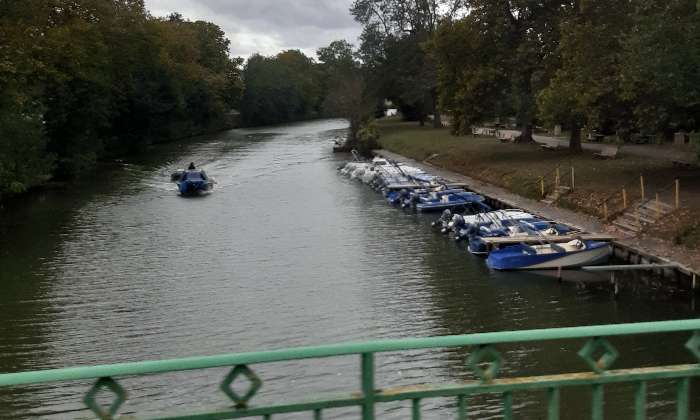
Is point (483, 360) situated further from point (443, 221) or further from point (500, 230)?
point (443, 221)

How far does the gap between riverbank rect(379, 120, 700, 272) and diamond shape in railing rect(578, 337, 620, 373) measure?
17211mm

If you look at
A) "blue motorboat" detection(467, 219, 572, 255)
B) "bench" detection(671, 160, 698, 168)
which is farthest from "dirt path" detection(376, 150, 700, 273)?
"bench" detection(671, 160, 698, 168)

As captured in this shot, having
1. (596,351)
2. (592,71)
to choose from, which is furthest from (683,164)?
(596,351)

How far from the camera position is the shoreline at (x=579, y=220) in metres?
19.6

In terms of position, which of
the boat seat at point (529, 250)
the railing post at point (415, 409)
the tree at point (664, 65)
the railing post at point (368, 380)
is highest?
the tree at point (664, 65)

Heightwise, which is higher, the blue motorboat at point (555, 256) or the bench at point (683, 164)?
the bench at point (683, 164)

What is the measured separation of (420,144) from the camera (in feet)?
195

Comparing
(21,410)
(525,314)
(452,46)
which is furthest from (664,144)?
(21,410)

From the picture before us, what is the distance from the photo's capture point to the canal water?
13.6 meters

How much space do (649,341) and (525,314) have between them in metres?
3.59

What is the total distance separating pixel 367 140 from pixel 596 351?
63190mm

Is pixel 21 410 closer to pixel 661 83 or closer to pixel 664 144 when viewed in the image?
pixel 661 83

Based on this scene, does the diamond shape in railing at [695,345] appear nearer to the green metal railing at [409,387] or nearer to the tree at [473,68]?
the green metal railing at [409,387]

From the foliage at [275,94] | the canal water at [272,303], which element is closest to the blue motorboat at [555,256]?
the canal water at [272,303]
